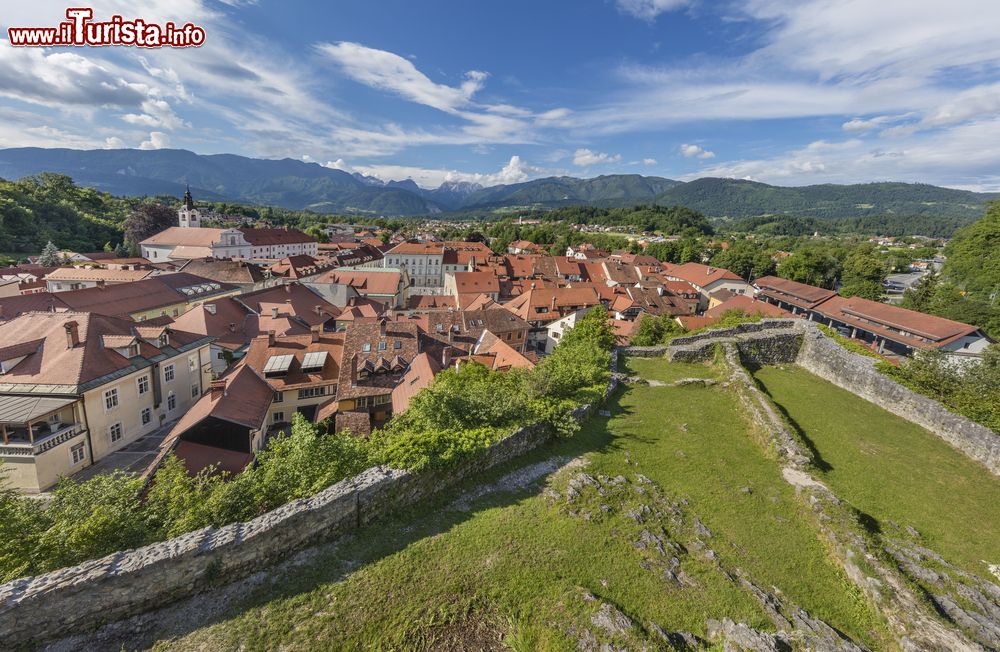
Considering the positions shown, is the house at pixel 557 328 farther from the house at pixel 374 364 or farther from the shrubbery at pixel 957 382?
the shrubbery at pixel 957 382

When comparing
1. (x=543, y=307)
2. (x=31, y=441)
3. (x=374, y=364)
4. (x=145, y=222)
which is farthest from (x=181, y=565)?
(x=145, y=222)

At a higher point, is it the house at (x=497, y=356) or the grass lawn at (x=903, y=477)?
the grass lawn at (x=903, y=477)

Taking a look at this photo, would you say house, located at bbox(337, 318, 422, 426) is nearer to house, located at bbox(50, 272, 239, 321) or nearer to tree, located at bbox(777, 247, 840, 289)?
house, located at bbox(50, 272, 239, 321)

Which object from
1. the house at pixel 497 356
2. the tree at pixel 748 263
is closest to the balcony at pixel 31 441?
the house at pixel 497 356

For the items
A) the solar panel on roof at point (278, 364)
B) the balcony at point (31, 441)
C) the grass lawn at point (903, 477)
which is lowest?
the balcony at point (31, 441)

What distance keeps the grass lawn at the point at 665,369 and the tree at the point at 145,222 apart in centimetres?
12829

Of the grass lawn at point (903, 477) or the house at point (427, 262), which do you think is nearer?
the grass lawn at point (903, 477)

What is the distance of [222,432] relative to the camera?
22.2 m

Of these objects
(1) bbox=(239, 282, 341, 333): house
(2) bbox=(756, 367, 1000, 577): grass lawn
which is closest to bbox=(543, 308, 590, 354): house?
(1) bbox=(239, 282, 341, 333): house

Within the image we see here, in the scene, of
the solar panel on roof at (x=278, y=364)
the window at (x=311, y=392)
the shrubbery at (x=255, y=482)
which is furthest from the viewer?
the window at (x=311, y=392)

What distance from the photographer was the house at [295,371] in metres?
30.5

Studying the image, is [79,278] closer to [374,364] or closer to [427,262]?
[374,364]

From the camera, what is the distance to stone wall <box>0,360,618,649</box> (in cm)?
732

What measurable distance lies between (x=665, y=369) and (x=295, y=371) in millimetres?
26558
